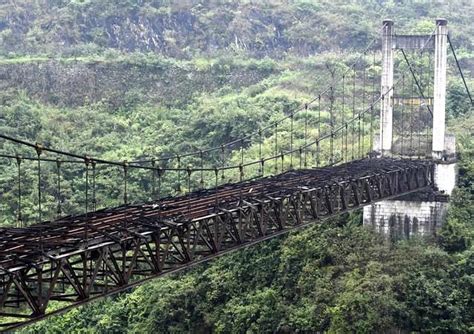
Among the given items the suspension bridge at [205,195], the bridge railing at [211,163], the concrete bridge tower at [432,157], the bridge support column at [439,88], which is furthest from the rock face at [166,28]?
the bridge support column at [439,88]

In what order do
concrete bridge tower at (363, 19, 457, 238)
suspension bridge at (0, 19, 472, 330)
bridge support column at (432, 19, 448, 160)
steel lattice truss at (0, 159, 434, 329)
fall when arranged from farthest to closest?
bridge support column at (432, 19, 448, 160) → concrete bridge tower at (363, 19, 457, 238) → suspension bridge at (0, 19, 472, 330) → steel lattice truss at (0, 159, 434, 329)

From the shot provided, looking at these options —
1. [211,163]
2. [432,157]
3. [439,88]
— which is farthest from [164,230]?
[211,163]

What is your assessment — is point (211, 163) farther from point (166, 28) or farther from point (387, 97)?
point (166, 28)

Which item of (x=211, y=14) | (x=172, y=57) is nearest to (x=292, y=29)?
(x=211, y=14)

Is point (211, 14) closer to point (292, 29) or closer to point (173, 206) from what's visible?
point (292, 29)

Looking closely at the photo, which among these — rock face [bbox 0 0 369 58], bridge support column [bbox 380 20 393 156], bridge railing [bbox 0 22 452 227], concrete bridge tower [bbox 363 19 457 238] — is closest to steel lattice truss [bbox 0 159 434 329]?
concrete bridge tower [bbox 363 19 457 238]

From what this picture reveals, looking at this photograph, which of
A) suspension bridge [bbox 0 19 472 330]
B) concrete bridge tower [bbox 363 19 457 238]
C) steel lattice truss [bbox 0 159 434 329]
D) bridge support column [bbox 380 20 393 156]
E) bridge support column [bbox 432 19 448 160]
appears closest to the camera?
steel lattice truss [bbox 0 159 434 329]

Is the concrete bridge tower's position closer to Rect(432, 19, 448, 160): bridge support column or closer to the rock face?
Rect(432, 19, 448, 160): bridge support column
